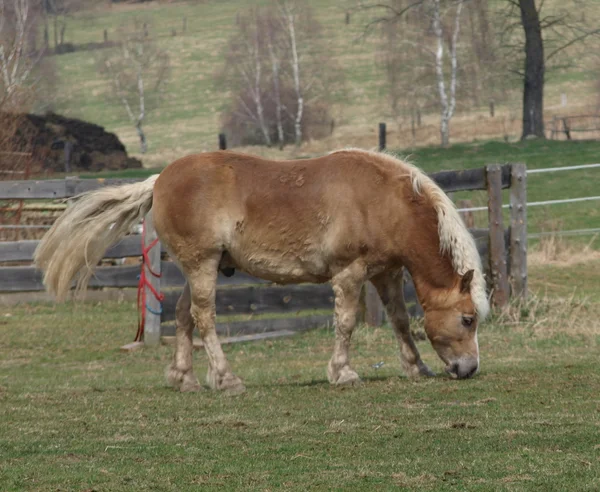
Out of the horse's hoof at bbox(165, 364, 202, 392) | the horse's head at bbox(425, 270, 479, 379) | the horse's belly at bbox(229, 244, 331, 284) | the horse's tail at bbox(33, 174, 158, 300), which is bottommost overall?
the horse's hoof at bbox(165, 364, 202, 392)

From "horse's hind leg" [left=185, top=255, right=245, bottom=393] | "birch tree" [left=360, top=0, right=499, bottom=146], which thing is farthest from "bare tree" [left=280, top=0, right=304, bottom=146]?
"horse's hind leg" [left=185, top=255, right=245, bottom=393]

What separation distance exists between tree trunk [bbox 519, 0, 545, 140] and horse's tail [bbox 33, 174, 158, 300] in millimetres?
28783

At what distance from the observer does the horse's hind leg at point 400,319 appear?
29.1 ft

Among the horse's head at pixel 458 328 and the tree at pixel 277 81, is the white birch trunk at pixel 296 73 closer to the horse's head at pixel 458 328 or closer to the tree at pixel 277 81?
the tree at pixel 277 81

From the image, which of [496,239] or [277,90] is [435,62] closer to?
[277,90]

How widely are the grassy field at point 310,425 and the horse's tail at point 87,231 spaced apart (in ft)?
3.24

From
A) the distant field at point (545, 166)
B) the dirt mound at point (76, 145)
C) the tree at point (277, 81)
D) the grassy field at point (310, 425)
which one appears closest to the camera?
the grassy field at point (310, 425)

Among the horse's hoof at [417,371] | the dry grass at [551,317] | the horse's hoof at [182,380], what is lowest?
the dry grass at [551,317]

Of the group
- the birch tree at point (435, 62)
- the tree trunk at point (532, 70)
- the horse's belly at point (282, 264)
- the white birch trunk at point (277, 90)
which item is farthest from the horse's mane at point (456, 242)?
the white birch trunk at point (277, 90)

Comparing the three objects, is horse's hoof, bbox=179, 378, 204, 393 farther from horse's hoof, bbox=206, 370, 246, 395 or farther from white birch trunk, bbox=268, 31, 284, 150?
white birch trunk, bbox=268, 31, 284, 150

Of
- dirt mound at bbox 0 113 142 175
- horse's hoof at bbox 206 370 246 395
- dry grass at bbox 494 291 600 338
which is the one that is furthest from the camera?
dirt mound at bbox 0 113 142 175

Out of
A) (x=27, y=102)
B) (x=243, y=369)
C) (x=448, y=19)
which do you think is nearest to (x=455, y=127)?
(x=448, y=19)

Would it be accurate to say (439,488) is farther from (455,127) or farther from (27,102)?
(455,127)

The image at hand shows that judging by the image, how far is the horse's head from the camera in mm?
8406
